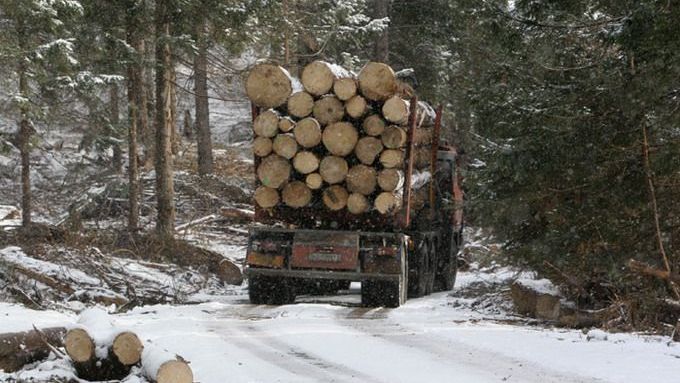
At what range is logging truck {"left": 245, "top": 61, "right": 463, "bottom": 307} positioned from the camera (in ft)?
37.9

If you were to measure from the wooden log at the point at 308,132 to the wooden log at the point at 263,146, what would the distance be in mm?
464

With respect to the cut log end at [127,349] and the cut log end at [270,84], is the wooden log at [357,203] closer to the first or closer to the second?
the cut log end at [270,84]

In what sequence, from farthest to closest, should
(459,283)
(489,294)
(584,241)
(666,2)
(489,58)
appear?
(459,283)
(489,58)
(489,294)
(584,241)
(666,2)

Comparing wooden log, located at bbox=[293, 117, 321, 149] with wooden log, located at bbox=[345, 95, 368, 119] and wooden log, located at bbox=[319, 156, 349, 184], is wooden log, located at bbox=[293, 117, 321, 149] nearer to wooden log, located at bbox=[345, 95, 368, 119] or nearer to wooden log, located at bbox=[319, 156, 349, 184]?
wooden log, located at bbox=[319, 156, 349, 184]

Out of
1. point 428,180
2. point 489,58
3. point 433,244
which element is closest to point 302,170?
point 428,180

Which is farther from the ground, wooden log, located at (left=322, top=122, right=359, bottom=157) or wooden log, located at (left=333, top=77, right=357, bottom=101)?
wooden log, located at (left=333, top=77, right=357, bottom=101)

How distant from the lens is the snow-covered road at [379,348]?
6715mm

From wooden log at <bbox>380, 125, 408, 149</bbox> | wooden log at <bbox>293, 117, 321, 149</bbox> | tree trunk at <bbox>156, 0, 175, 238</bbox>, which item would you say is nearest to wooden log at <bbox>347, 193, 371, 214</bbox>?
wooden log at <bbox>380, 125, 408, 149</bbox>

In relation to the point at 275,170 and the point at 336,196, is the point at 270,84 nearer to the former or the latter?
the point at 275,170

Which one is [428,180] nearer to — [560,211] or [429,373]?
[560,211]

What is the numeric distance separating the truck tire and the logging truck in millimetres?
16

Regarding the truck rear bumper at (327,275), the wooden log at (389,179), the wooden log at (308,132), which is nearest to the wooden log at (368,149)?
the wooden log at (389,179)

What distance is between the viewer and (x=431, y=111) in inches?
563

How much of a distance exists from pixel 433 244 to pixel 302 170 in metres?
4.30
